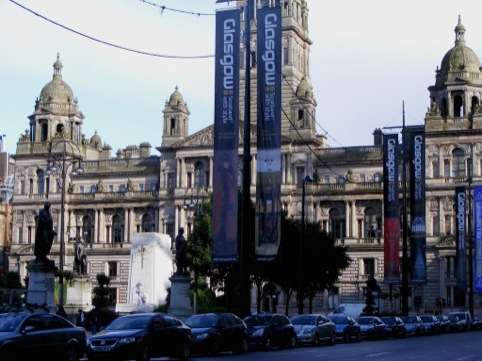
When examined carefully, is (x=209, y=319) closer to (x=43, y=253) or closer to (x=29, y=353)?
(x=43, y=253)

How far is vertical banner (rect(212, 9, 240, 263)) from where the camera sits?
4344cm

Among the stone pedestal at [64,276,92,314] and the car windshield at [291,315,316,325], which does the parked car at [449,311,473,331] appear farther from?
the car windshield at [291,315,316,325]

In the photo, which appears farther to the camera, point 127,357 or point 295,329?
point 295,329

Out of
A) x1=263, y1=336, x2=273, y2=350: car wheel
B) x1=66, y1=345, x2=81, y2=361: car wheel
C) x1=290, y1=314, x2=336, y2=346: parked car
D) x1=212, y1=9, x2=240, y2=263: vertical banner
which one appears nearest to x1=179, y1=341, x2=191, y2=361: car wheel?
x1=66, y1=345, x2=81, y2=361: car wheel

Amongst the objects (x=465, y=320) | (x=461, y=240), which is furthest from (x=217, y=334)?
(x=461, y=240)

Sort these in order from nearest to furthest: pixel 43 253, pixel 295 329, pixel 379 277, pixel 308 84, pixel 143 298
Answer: pixel 43 253
pixel 295 329
pixel 143 298
pixel 379 277
pixel 308 84

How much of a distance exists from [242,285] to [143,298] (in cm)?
3522

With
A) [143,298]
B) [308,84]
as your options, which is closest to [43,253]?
[143,298]

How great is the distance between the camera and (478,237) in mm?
80125

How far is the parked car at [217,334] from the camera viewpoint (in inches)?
1483

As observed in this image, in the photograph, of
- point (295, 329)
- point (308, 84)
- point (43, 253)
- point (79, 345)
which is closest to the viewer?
point (79, 345)

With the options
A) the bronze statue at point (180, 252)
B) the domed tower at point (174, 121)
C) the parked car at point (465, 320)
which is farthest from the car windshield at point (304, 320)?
the domed tower at point (174, 121)

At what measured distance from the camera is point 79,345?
3034 cm

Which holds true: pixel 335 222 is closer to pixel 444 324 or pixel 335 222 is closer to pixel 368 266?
pixel 368 266
